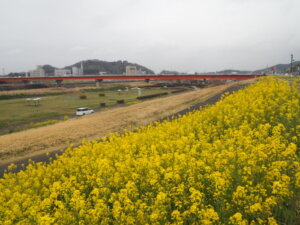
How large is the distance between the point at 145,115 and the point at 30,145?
44.0 ft

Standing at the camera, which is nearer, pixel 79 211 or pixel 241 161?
pixel 79 211

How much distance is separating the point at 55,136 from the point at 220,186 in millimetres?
18871

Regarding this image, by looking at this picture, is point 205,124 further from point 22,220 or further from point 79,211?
point 22,220

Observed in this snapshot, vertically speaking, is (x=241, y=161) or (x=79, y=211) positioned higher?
(x=241, y=161)

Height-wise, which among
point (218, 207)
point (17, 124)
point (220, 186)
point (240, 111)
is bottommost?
point (17, 124)

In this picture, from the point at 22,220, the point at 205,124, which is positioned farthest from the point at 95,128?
the point at 22,220

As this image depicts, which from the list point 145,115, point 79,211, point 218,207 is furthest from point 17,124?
point 218,207

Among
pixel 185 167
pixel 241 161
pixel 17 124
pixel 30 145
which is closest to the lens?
pixel 241 161

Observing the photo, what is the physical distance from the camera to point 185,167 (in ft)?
20.5

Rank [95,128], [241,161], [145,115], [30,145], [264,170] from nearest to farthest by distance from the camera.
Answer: [264,170] → [241,161] → [30,145] → [95,128] → [145,115]

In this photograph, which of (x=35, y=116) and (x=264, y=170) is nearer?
(x=264, y=170)

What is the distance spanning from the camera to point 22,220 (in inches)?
216

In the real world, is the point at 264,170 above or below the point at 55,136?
above

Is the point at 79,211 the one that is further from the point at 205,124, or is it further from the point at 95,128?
the point at 95,128
